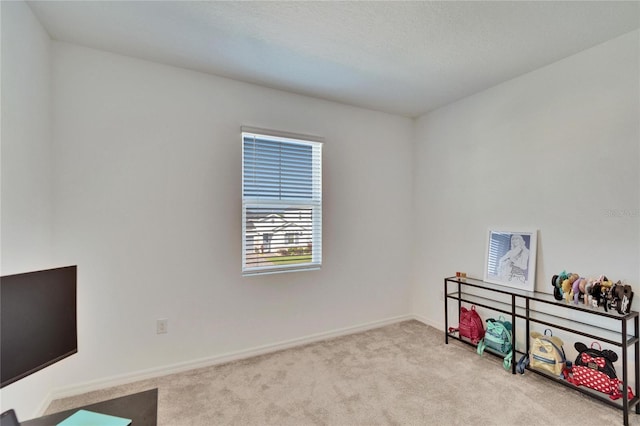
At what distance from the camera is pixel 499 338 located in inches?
105

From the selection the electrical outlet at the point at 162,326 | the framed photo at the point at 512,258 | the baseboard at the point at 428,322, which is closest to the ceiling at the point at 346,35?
the framed photo at the point at 512,258

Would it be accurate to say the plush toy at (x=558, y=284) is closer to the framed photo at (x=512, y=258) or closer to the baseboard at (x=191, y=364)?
the framed photo at (x=512, y=258)

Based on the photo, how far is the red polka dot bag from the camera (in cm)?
201

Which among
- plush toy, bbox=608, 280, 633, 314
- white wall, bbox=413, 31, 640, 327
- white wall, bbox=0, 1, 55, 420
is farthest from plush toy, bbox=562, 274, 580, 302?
white wall, bbox=0, 1, 55, 420

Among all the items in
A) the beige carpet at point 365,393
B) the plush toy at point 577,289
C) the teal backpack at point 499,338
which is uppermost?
the plush toy at point 577,289

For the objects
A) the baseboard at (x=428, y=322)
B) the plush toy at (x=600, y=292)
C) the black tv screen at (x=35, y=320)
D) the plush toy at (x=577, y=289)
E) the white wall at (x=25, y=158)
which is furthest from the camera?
the baseboard at (x=428, y=322)

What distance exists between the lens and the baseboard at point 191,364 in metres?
2.19

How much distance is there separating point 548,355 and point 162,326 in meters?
3.17

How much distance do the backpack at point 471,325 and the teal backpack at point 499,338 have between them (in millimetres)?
84

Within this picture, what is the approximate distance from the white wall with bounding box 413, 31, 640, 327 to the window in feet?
5.05

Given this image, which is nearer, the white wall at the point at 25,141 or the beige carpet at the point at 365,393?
the white wall at the point at 25,141

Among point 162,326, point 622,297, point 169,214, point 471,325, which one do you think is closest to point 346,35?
point 169,214

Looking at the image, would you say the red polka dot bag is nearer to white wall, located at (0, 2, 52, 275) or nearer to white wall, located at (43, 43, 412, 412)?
white wall, located at (43, 43, 412, 412)

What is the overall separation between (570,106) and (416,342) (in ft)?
8.48
